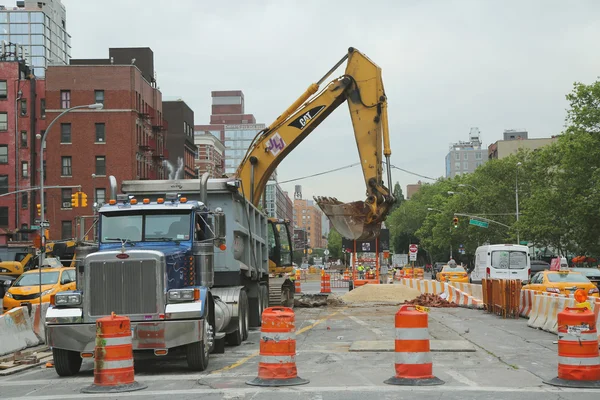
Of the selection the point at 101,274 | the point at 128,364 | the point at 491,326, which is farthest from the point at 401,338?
the point at 491,326

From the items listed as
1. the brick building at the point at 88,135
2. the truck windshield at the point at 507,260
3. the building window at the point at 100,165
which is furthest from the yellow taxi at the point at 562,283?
the building window at the point at 100,165

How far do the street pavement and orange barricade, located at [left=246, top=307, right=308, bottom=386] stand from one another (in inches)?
11.4

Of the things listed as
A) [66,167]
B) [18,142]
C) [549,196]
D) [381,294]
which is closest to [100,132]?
[66,167]

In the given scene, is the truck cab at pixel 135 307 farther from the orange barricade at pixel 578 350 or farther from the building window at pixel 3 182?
the building window at pixel 3 182

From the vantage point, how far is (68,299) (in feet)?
45.9

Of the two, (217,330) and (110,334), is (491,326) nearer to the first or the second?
(217,330)

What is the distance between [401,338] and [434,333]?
905cm

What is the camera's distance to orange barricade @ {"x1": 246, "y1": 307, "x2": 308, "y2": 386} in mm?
12094

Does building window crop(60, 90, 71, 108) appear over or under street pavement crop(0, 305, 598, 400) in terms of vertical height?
over

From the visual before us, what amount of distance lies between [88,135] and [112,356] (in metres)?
69.2

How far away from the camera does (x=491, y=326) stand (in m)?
23.4

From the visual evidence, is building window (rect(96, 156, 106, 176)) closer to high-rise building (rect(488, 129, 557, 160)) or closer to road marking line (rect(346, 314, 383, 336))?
road marking line (rect(346, 314, 383, 336))

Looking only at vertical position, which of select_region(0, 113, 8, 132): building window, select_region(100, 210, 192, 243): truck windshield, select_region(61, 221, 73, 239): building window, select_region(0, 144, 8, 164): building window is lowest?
select_region(100, 210, 192, 243): truck windshield

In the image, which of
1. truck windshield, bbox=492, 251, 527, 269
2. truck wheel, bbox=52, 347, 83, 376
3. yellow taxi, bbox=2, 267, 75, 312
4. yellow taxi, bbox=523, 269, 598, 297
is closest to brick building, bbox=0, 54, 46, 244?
truck windshield, bbox=492, 251, 527, 269
